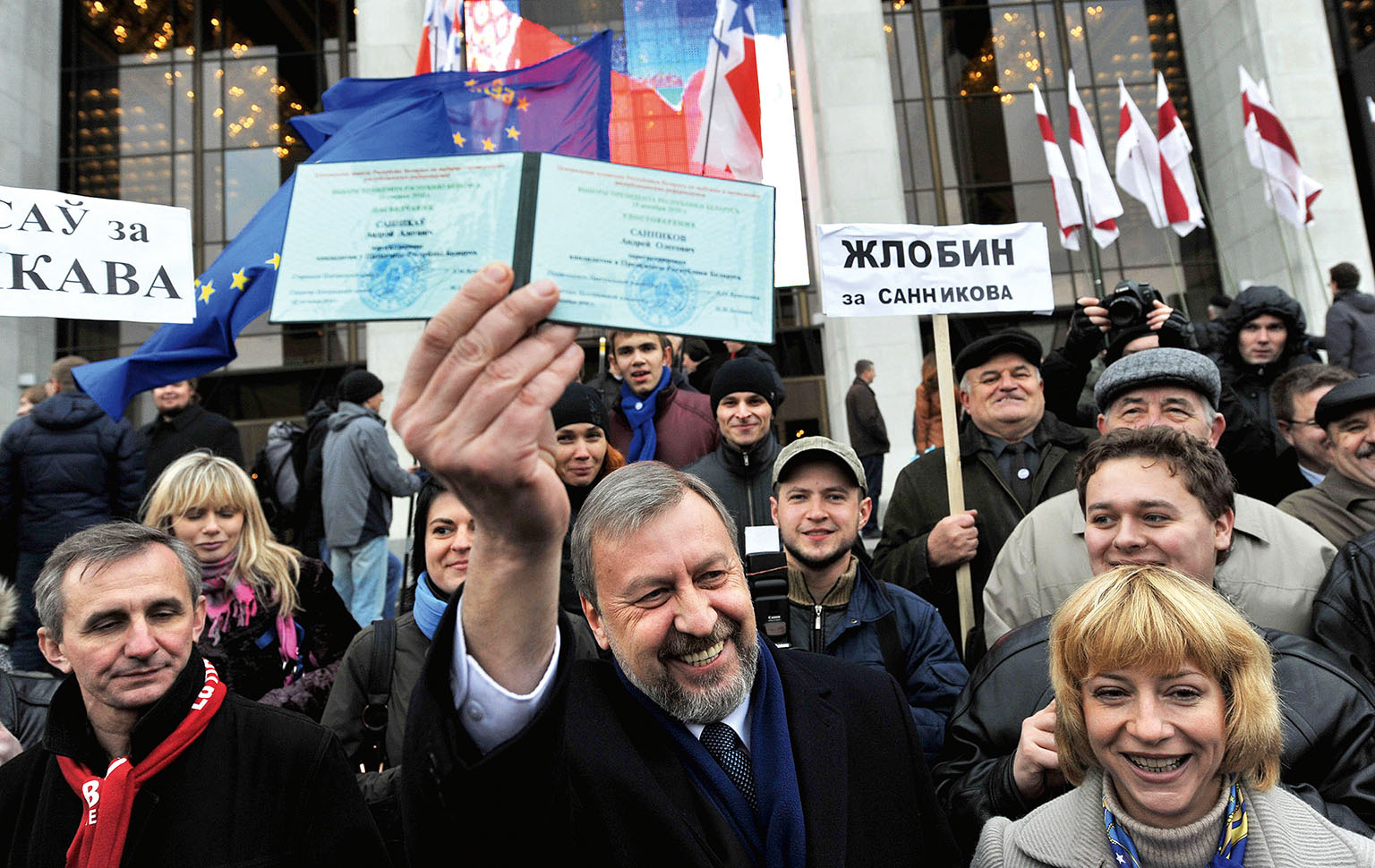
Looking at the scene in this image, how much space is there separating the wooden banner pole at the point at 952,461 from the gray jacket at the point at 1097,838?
1.73 m

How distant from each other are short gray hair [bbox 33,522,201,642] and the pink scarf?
1.32m

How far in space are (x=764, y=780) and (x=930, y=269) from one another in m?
2.79

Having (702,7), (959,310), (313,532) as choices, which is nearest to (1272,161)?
(702,7)

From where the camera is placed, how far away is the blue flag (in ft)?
14.1

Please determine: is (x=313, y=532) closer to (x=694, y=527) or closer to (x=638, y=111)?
(x=638, y=111)

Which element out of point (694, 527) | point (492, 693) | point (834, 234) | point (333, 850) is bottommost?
point (333, 850)

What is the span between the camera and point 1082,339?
17.2 feet

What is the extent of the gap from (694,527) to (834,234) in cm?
239

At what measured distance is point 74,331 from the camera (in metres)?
18.3

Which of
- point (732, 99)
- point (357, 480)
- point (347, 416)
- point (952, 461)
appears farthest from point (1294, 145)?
point (357, 480)

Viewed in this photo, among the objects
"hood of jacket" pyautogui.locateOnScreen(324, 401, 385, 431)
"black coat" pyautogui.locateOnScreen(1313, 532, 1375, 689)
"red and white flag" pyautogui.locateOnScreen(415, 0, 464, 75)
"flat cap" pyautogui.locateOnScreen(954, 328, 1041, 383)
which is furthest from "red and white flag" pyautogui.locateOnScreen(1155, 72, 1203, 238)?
"black coat" pyautogui.locateOnScreen(1313, 532, 1375, 689)

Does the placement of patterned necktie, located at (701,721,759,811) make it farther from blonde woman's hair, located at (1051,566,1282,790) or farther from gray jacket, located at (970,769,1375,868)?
blonde woman's hair, located at (1051,566,1282,790)

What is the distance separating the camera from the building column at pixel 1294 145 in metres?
14.1

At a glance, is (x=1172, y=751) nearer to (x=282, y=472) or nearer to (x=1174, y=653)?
(x=1174, y=653)
